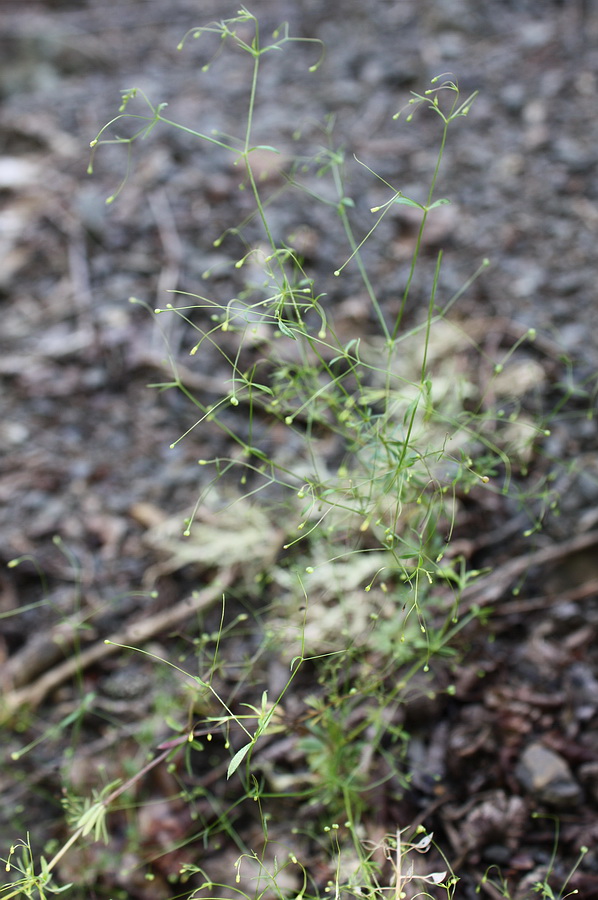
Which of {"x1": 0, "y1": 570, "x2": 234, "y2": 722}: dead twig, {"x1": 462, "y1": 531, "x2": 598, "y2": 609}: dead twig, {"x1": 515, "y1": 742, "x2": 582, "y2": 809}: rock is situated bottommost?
{"x1": 0, "y1": 570, "x2": 234, "y2": 722}: dead twig

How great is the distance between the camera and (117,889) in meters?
1.35

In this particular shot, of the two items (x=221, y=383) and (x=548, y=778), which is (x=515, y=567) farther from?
(x=221, y=383)

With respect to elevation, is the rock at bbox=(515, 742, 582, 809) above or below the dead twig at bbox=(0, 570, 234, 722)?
above

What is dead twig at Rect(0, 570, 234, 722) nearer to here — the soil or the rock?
the soil

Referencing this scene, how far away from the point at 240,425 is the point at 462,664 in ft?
2.87

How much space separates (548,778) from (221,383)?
1.29 m

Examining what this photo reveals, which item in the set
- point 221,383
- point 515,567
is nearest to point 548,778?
point 515,567

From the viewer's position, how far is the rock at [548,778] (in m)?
1.34

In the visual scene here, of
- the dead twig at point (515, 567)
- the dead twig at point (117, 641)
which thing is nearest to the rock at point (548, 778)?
the dead twig at point (515, 567)

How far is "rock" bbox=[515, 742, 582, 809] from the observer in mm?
1339

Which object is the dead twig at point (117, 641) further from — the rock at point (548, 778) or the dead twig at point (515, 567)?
the rock at point (548, 778)

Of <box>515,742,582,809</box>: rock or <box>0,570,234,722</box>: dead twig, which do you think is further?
<box>0,570,234,722</box>: dead twig

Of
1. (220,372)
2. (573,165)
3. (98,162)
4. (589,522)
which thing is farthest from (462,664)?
(98,162)

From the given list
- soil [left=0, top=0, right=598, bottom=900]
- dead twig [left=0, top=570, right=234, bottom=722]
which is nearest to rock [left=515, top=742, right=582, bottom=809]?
soil [left=0, top=0, right=598, bottom=900]
